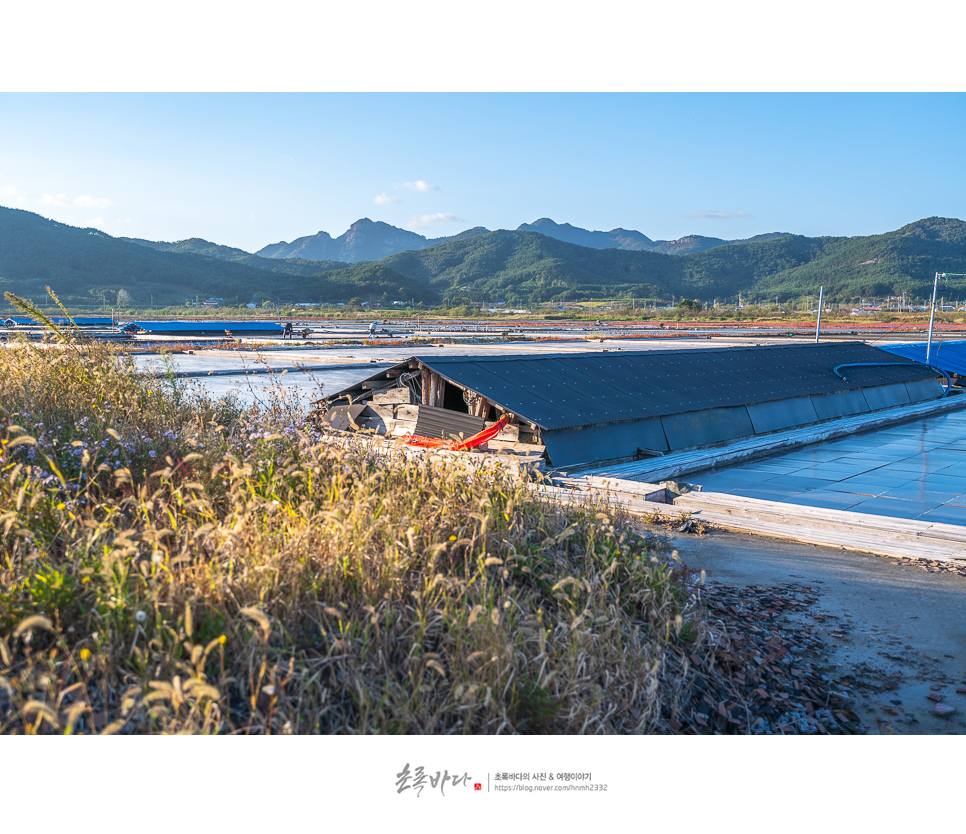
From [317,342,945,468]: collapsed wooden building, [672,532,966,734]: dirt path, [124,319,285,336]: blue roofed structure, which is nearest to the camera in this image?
[672,532,966,734]: dirt path

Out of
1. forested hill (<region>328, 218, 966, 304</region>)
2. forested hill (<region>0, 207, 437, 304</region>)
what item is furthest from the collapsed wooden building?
forested hill (<region>328, 218, 966, 304</region>)

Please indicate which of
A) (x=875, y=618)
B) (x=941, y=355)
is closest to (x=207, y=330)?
(x=941, y=355)

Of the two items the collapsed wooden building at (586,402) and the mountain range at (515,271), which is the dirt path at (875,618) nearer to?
the collapsed wooden building at (586,402)

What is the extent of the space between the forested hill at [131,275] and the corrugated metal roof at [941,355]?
103m

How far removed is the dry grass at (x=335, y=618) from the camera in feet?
10.6

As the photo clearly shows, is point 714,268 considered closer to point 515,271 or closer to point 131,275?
point 515,271

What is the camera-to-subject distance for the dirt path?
159 inches

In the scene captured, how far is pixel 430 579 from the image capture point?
13.2ft

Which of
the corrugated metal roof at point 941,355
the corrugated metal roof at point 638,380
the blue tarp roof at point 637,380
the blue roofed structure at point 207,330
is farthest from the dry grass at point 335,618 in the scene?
the blue roofed structure at point 207,330

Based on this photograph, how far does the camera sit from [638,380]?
41.5 feet

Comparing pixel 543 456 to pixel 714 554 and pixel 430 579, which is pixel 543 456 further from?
pixel 430 579

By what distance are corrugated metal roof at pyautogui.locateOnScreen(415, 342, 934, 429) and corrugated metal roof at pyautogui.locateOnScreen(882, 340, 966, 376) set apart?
465 cm

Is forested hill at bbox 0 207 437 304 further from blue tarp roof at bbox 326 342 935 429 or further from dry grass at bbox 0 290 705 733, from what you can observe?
dry grass at bbox 0 290 705 733
